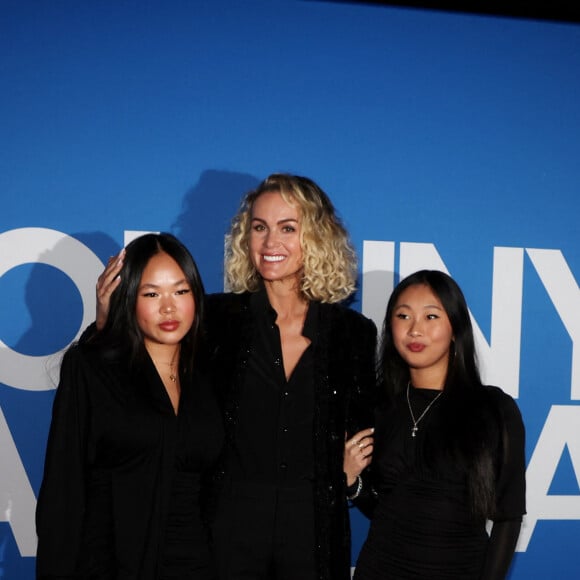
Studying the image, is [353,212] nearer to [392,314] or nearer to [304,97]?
[304,97]

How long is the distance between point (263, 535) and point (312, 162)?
1.72m

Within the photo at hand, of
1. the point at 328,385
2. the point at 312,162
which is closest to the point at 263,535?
the point at 328,385

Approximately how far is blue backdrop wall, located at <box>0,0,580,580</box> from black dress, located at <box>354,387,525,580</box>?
1107mm

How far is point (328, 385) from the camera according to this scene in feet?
8.35

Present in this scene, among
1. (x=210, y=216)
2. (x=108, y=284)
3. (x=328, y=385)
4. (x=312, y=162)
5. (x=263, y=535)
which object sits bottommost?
(x=263, y=535)

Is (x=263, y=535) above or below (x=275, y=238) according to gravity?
below

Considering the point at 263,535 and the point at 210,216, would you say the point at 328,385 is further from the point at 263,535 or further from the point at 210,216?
the point at 210,216

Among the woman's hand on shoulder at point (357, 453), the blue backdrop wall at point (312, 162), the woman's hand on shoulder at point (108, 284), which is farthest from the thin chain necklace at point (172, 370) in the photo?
the blue backdrop wall at point (312, 162)

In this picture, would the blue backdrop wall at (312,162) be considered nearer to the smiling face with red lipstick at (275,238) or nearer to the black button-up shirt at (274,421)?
the smiling face with red lipstick at (275,238)

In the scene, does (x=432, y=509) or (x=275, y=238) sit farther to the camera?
(x=275, y=238)

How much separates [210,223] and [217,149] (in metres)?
0.33

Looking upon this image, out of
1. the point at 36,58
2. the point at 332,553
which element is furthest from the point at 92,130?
the point at 332,553

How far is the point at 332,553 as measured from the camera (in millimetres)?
2455

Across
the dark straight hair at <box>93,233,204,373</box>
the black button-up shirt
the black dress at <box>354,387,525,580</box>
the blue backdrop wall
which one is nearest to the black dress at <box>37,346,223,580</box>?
the dark straight hair at <box>93,233,204,373</box>
